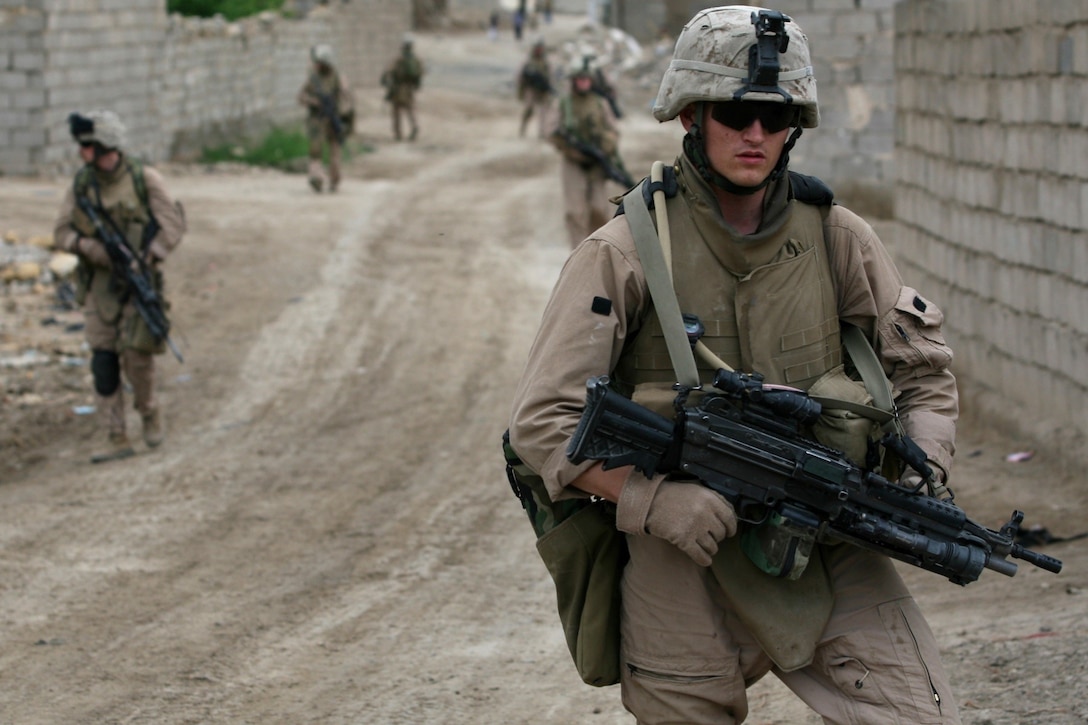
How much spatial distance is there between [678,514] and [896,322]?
2.23ft

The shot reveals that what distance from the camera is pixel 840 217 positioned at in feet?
8.99

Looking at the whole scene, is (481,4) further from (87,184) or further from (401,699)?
(401,699)

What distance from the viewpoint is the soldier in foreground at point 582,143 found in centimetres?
1163

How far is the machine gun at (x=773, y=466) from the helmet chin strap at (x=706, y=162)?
0.38 metres

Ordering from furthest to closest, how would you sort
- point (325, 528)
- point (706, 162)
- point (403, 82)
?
point (403, 82) → point (325, 528) → point (706, 162)

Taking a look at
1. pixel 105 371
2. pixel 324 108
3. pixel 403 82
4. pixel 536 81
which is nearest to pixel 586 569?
pixel 105 371

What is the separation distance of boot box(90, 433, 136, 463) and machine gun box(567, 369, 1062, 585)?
20.1 ft

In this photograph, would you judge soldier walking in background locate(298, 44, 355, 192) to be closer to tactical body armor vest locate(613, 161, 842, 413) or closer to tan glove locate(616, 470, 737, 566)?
tactical body armor vest locate(613, 161, 842, 413)

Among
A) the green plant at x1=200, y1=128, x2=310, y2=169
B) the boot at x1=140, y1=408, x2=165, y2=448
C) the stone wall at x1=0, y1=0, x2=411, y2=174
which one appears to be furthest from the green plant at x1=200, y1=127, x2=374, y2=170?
the boot at x1=140, y1=408, x2=165, y2=448

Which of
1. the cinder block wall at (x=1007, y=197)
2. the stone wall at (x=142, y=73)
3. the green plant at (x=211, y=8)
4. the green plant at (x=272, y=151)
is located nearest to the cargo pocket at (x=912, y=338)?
the cinder block wall at (x=1007, y=197)

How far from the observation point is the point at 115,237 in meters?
7.62

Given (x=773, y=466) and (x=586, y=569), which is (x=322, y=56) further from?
(x=773, y=466)

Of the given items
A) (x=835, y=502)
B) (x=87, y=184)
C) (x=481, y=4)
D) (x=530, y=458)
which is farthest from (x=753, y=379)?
(x=481, y=4)

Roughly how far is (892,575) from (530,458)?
2.49 ft
